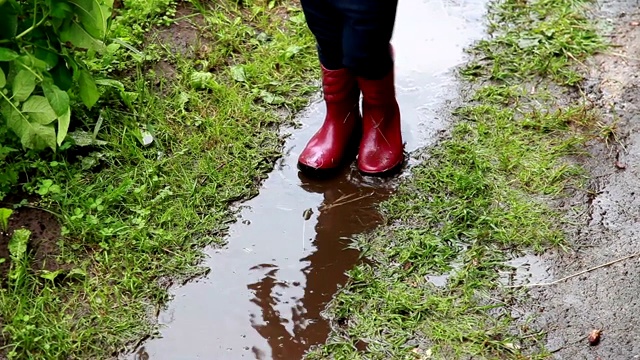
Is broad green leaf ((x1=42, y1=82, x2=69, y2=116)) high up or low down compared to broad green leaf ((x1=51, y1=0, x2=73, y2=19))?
down

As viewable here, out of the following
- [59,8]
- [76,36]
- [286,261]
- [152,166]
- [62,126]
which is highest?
[59,8]

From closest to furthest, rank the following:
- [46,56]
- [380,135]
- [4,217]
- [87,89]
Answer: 1. [4,217]
2. [46,56]
3. [87,89]
4. [380,135]

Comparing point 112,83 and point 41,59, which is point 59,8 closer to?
point 41,59

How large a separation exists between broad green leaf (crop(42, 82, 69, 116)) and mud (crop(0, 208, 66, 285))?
0.41 meters

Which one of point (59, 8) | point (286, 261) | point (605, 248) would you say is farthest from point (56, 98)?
point (605, 248)

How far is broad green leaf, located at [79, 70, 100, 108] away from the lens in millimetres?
2941

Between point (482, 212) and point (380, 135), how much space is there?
524mm

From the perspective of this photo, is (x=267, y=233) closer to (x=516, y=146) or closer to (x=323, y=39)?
(x=323, y=39)

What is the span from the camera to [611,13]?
388 centimetres

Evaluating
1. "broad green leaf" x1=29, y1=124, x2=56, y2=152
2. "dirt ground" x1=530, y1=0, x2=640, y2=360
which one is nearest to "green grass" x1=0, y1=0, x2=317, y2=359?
"broad green leaf" x1=29, y1=124, x2=56, y2=152

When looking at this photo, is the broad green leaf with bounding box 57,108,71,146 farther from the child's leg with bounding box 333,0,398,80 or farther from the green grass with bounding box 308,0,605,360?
the green grass with bounding box 308,0,605,360

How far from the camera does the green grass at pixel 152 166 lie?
2.54 m

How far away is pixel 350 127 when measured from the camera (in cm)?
315

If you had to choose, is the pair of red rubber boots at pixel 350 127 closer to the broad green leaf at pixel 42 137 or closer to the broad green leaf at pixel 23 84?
the broad green leaf at pixel 42 137
